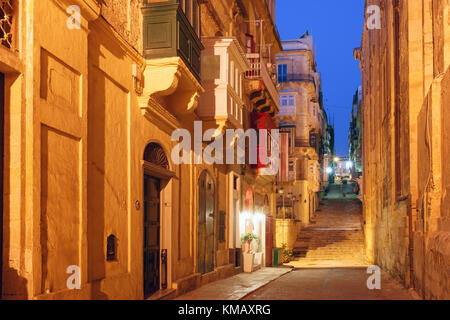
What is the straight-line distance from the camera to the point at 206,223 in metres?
15.5

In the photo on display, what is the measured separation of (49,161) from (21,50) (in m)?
1.36

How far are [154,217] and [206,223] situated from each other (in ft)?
13.4

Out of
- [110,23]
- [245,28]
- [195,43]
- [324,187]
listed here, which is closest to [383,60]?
[245,28]

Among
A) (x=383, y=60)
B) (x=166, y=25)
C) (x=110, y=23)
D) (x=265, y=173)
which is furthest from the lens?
(x=265, y=173)

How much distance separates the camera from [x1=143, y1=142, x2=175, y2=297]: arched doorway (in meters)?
11.1

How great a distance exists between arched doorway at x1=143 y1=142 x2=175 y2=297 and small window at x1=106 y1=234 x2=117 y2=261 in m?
1.80

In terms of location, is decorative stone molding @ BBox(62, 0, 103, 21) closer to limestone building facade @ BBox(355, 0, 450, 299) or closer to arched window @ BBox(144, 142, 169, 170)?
arched window @ BBox(144, 142, 169, 170)

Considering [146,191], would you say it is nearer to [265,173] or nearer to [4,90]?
[4,90]

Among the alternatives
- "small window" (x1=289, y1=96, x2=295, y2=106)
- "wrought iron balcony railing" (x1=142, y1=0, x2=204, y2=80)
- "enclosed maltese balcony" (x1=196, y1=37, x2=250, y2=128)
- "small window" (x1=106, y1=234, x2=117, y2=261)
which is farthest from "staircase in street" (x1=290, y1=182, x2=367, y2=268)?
"small window" (x1=106, y1=234, x2=117, y2=261)

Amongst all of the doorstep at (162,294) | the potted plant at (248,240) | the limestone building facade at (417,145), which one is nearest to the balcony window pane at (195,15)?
the limestone building facade at (417,145)

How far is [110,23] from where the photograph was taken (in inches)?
361

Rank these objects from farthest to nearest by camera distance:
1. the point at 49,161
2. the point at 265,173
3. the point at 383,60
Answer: the point at 265,173 < the point at 383,60 < the point at 49,161

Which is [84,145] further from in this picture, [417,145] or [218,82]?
[417,145]

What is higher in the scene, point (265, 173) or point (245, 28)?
point (245, 28)
